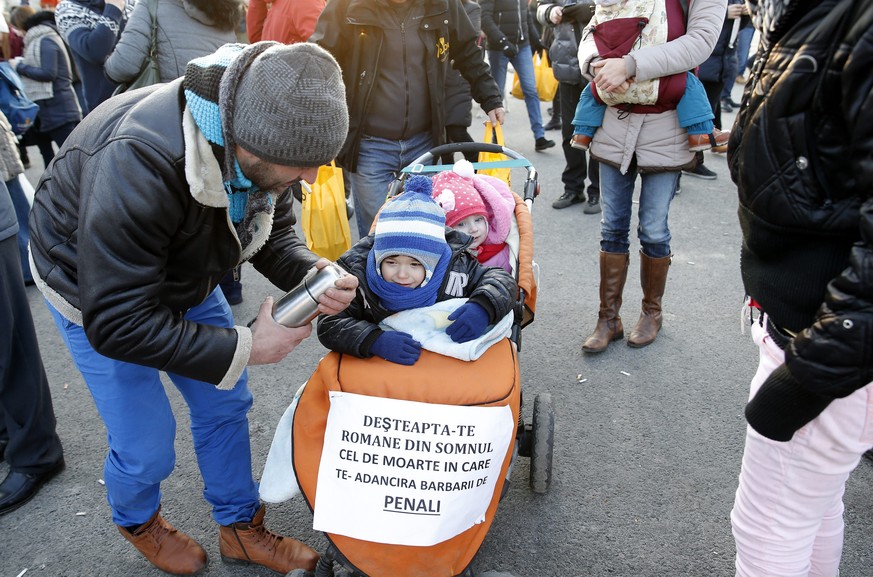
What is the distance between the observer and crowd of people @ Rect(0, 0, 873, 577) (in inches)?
55.6

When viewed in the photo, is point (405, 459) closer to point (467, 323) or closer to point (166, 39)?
point (467, 323)

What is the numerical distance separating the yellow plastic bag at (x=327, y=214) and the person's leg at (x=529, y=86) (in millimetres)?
3766

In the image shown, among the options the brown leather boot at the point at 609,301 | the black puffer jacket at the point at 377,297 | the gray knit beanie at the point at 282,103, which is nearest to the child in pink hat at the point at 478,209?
the black puffer jacket at the point at 377,297

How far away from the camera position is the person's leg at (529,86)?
7566mm

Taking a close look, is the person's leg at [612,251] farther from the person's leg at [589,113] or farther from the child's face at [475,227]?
the child's face at [475,227]

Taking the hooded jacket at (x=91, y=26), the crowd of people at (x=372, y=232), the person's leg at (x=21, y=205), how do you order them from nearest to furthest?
the crowd of people at (x=372, y=232) < the person's leg at (x=21, y=205) < the hooded jacket at (x=91, y=26)

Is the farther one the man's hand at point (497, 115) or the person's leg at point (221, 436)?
the man's hand at point (497, 115)

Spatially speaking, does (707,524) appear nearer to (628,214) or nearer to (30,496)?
(628,214)

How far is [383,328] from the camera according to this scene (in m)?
2.26

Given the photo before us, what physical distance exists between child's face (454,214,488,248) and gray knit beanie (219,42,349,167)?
1.33 meters

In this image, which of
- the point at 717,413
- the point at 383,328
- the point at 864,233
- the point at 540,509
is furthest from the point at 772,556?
the point at 717,413

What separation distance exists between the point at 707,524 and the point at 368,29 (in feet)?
9.26

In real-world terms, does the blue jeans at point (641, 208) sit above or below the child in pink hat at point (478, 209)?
below

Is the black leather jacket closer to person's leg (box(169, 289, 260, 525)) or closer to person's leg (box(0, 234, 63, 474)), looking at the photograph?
person's leg (box(169, 289, 260, 525))
